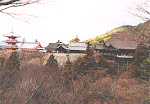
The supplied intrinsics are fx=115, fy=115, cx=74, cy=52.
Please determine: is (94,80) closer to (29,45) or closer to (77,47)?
(77,47)

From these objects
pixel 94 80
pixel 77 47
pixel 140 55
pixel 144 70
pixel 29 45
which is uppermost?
pixel 29 45

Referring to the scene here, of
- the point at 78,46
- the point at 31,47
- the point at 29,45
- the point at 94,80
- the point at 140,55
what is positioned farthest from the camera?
the point at 29,45

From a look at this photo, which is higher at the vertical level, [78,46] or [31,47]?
[78,46]

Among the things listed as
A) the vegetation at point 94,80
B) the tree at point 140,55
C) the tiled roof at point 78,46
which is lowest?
the vegetation at point 94,80

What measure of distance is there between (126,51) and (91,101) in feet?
35.5

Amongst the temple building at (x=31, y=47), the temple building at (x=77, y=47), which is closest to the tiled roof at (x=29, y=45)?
the temple building at (x=31, y=47)

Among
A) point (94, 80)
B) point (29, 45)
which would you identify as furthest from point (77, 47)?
point (94, 80)

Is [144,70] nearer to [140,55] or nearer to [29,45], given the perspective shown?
[140,55]

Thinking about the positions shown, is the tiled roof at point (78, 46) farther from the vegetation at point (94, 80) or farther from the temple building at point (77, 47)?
the vegetation at point (94, 80)

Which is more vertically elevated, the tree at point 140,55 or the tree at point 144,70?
the tree at point 140,55

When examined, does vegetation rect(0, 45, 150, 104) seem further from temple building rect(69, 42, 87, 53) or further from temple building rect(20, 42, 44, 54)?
temple building rect(20, 42, 44, 54)

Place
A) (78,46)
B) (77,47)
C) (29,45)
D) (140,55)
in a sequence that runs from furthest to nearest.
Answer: (29,45) → (78,46) → (77,47) → (140,55)

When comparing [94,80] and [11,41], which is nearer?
[94,80]

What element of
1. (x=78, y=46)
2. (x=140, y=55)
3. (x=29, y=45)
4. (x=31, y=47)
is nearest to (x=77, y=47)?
(x=78, y=46)
